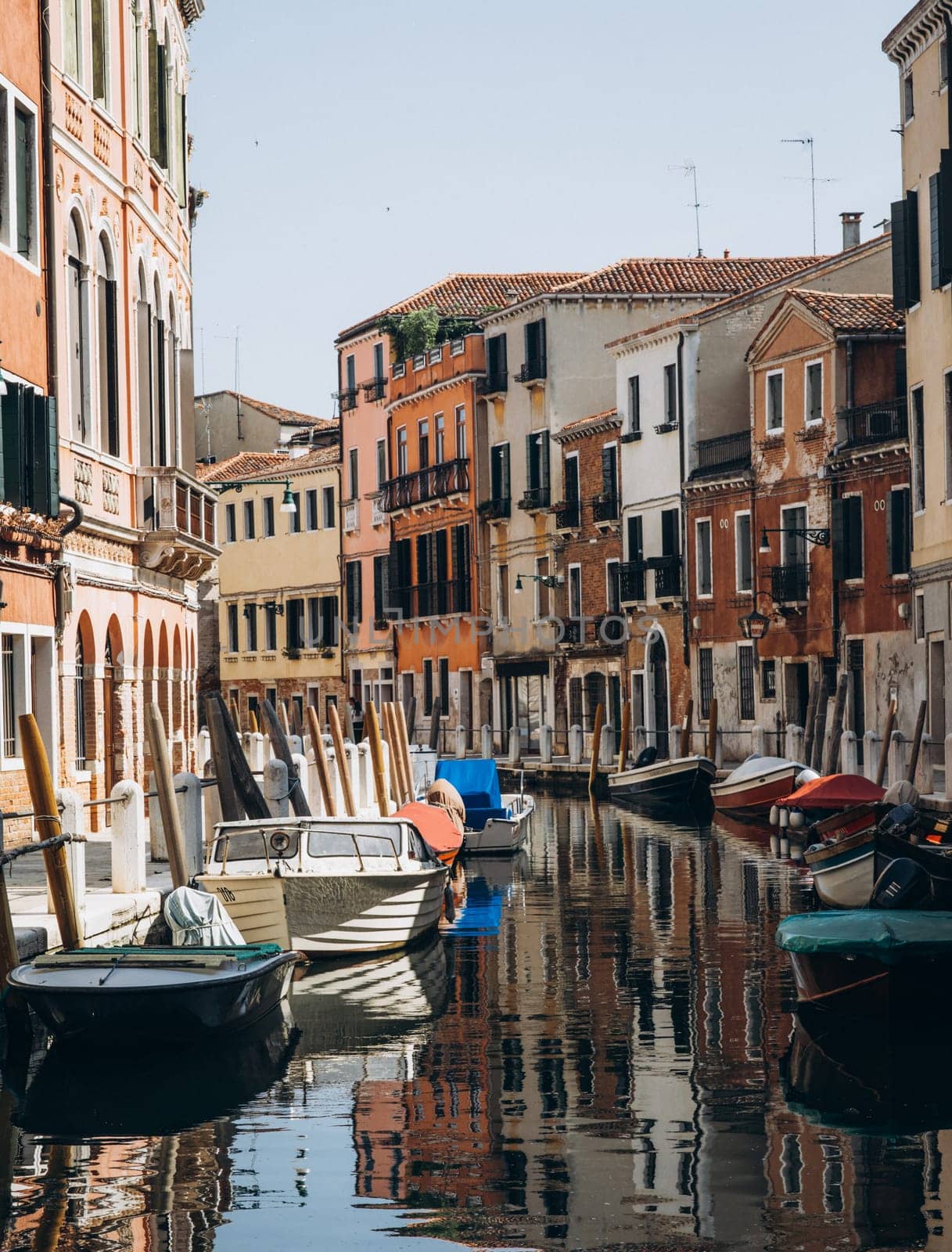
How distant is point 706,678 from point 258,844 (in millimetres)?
25886

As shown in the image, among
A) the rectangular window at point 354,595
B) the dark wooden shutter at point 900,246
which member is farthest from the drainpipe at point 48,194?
the rectangular window at point 354,595

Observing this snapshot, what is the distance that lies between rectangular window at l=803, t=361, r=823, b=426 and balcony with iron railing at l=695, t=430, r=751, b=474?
109 inches

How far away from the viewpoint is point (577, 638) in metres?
47.7

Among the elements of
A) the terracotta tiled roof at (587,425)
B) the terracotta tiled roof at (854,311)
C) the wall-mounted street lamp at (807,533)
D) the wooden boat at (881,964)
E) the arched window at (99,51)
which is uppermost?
the arched window at (99,51)

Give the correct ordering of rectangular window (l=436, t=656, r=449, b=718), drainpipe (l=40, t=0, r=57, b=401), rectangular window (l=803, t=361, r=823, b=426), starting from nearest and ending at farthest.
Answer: drainpipe (l=40, t=0, r=57, b=401) → rectangular window (l=803, t=361, r=823, b=426) → rectangular window (l=436, t=656, r=449, b=718)

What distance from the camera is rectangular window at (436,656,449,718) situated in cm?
5500

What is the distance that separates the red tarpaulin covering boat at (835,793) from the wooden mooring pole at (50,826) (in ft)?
49.3

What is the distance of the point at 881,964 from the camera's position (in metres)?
12.7

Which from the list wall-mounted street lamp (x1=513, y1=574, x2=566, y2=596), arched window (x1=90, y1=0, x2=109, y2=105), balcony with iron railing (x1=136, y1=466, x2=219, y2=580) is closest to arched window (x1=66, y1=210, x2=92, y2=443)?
arched window (x1=90, y1=0, x2=109, y2=105)

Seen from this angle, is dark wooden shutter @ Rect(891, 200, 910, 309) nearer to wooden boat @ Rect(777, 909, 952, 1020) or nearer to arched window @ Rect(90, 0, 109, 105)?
arched window @ Rect(90, 0, 109, 105)

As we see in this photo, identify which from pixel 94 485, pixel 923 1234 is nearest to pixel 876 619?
pixel 94 485

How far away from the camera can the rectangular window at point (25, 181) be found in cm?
1894

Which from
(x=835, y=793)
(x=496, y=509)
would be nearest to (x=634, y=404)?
(x=496, y=509)

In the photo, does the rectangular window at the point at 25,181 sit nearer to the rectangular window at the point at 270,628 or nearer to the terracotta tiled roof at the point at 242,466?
the terracotta tiled roof at the point at 242,466
